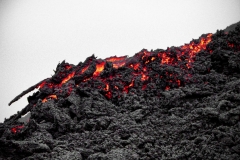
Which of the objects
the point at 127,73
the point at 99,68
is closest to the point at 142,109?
the point at 127,73

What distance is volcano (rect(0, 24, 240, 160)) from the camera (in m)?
6.00

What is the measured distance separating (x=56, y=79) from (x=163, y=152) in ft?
27.0

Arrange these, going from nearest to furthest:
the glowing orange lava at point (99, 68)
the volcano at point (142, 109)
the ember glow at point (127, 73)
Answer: the volcano at point (142, 109) < the ember glow at point (127, 73) < the glowing orange lava at point (99, 68)

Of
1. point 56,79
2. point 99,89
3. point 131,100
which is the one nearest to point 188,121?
point 131,100

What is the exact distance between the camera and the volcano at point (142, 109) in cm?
600

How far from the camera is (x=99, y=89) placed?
33.6 feet

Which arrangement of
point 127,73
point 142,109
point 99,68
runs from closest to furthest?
point 142,109 → point 127,73 → point 99,68

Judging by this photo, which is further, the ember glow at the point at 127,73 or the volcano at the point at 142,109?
the ember glow at the point at 127,73

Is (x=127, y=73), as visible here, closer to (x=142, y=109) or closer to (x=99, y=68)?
(x=99, y=68)

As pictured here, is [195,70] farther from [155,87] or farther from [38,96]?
[38,96]

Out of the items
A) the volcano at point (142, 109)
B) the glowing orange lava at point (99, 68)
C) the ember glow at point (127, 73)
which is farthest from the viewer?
the glowing orange lava at point (99, 68)

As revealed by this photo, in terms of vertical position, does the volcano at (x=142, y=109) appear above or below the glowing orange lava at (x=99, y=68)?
below

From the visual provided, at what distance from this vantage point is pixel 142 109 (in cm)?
850

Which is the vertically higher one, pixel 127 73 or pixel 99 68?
pixel 99 68
